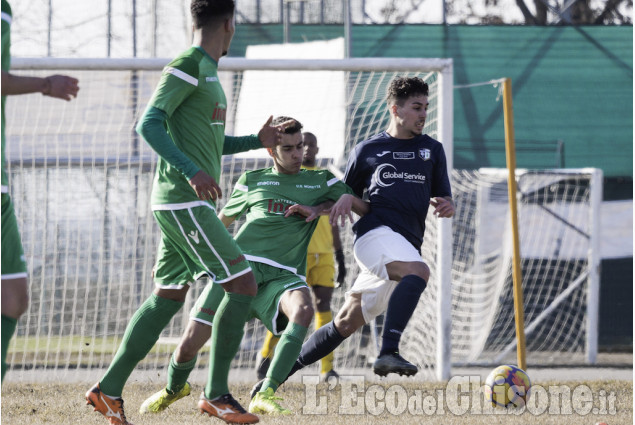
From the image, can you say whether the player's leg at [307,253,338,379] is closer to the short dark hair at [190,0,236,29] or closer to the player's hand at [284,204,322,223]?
the player's hand at [284,204,322,223]

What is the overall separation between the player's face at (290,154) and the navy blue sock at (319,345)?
979 millimetres

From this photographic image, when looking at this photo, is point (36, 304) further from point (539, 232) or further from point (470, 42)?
point (470, 42)

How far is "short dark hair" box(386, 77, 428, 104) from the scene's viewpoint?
18.3ft

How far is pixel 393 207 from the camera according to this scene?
5.45 meters

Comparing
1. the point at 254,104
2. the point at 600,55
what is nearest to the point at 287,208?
the point at 254,104

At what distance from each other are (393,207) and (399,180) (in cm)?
16

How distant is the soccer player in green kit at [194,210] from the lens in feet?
14.0

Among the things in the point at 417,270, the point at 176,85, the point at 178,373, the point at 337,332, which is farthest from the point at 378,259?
the point at 176,85

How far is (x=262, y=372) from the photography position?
7605 millimetres

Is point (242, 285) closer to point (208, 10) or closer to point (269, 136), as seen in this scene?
point (269, 136)

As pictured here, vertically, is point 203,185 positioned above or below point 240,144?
below

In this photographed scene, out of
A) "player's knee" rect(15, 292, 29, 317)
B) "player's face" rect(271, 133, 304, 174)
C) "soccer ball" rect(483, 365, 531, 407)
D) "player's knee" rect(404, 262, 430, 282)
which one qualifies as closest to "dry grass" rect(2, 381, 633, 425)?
"soccer ball" rect(483, 365, 531, 407)

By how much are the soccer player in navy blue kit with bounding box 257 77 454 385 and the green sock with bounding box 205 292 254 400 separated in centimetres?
95

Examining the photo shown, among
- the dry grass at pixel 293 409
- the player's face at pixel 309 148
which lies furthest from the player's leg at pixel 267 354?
the player's face at pixel 309 148
